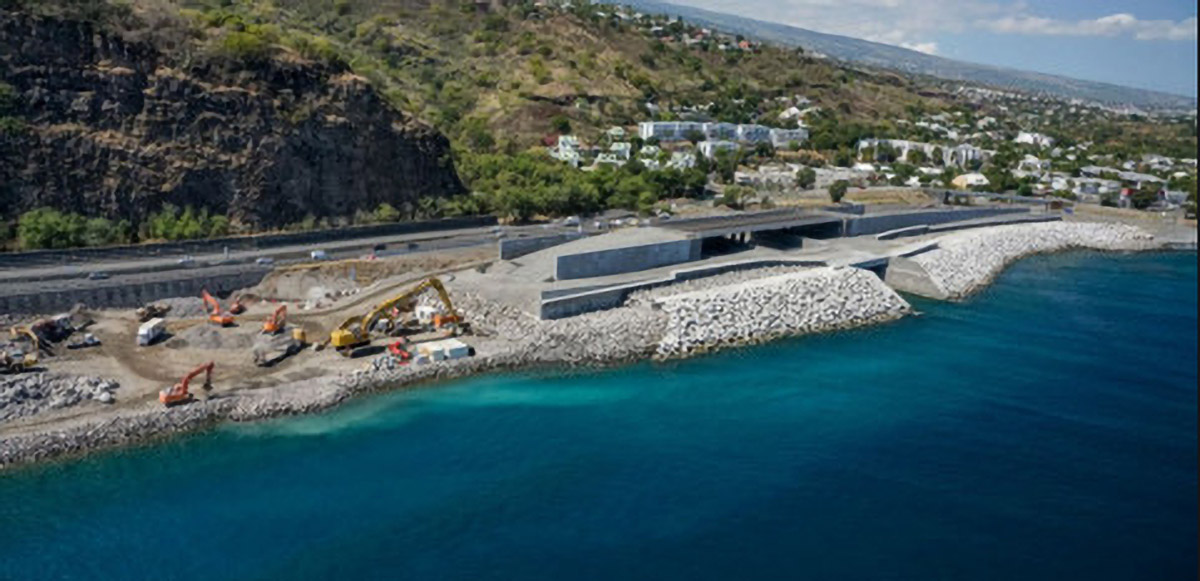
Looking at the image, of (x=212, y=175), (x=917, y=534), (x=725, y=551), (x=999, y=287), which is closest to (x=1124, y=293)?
(x=999, y=287)

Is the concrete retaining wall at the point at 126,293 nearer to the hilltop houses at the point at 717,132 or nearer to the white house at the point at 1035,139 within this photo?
the hilltop houses at the point at 717,132

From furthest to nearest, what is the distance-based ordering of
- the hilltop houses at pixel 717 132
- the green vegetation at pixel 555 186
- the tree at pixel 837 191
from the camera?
the hilltop houses at pixel 717 132 < the tree at pixel 837 191 < the green vegetation at pixel 555 186

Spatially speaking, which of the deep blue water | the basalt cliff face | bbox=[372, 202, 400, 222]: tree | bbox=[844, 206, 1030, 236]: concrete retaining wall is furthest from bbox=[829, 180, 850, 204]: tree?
bbox=[372, 202, 400, 222]: tree

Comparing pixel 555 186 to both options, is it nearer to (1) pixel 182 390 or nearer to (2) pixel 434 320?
(2) pixel 434 320

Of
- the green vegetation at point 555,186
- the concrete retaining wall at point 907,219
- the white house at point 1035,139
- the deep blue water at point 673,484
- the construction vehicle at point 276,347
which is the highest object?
the white house at point 1035,139

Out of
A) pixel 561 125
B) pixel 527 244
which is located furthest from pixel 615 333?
pixel 561 125

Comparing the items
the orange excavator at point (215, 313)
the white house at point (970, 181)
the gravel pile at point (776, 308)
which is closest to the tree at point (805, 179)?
the white house at point (970, 181)

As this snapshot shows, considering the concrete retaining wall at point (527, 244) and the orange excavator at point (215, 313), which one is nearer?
the orange excavator at point (215, 313)
